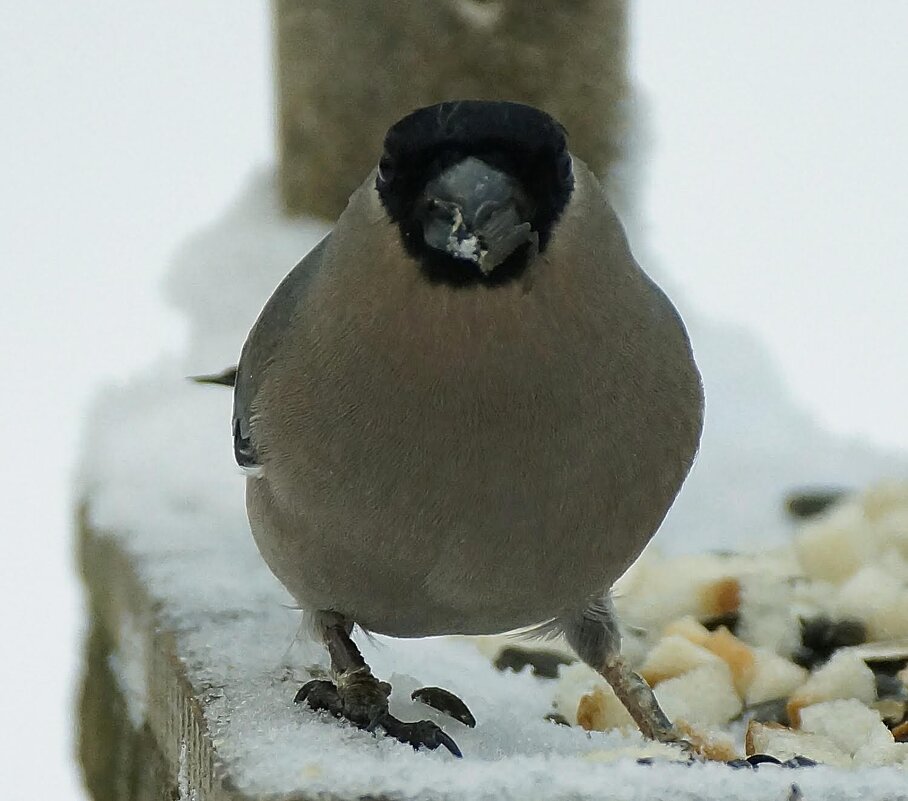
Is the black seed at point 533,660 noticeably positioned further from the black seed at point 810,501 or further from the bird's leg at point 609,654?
the black seed at point 810,501

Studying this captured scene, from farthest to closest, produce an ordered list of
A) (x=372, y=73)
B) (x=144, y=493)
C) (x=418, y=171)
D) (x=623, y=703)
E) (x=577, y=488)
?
(x=372, y=73) → (x=144, y=493) → (x=623, y=703) → (x=577, y=488) → (x=418, y=171)

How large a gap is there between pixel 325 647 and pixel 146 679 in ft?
1.37

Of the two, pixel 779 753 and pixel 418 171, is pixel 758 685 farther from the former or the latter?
pixel 418 171

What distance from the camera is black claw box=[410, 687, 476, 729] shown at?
222cm

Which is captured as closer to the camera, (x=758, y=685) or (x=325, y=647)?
(x=325, y=647)

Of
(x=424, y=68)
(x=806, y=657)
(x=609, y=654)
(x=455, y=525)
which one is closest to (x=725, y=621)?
(x=806, y=657)

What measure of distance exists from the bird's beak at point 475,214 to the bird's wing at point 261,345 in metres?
0.40

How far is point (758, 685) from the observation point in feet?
8.46

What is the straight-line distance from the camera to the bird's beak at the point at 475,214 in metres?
1.73

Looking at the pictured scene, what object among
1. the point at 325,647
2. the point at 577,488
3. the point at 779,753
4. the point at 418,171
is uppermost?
the point at 418,171

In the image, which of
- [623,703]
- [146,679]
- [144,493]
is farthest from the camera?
[144,493]

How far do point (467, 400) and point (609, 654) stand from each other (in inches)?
24.9

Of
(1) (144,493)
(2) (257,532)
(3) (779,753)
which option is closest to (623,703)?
(3) (779,753)

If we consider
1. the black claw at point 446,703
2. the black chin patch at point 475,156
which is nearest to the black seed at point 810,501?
the black claw at point 446,703
